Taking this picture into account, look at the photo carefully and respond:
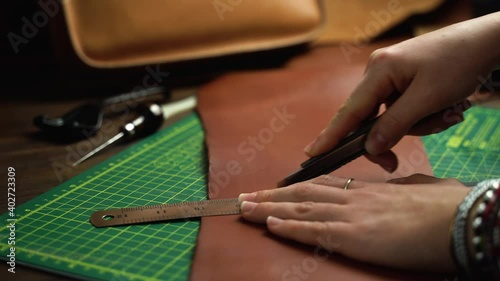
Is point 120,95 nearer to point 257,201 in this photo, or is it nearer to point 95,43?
point 95,43

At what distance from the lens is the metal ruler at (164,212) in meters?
0.79

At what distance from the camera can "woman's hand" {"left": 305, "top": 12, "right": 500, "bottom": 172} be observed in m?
0.81

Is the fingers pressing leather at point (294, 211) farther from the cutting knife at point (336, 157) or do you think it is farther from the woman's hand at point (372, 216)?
the cutting knife at point (336, 157)

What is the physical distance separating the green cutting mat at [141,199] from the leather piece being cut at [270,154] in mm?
32

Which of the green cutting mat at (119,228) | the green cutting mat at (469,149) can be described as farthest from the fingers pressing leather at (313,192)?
the green cutting mat at (469,149)

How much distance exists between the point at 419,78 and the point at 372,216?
0.24 m

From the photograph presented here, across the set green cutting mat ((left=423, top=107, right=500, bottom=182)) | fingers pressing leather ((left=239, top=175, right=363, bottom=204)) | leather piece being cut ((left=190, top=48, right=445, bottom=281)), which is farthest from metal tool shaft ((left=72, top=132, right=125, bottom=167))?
green cutting mat ((left=423, top=107, right=500, bottom=182))

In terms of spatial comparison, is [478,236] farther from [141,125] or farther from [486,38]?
[141,125]

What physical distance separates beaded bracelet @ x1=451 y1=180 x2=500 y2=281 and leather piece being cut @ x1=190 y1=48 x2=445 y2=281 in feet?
0.18

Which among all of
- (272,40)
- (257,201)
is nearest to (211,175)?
(257,201)

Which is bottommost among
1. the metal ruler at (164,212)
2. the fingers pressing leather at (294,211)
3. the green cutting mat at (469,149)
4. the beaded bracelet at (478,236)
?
the beaded bracelet at (478,236)

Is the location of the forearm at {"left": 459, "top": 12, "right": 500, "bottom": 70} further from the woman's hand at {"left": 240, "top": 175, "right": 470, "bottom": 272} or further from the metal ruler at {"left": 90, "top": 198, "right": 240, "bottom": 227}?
the metal ruler at {"left": 90, "top": 198, "right": 240, "bottom": 227}

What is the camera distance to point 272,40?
4.59ft

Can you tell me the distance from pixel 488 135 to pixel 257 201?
0.53 meters
